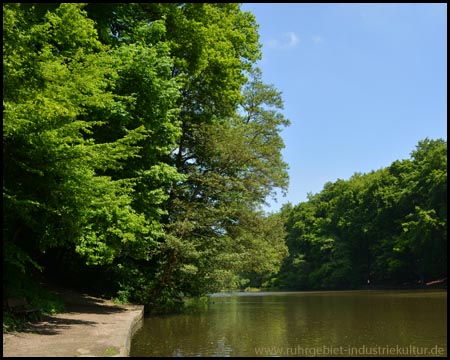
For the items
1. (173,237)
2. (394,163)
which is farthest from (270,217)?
(394,163)

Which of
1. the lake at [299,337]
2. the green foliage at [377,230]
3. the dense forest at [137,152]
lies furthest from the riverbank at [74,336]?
the green foliage at [377,230]

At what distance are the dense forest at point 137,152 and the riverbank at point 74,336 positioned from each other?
1455 millimetres

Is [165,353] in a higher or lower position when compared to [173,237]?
lower

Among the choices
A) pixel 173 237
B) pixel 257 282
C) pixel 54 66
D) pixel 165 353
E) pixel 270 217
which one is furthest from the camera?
pixel 257 282

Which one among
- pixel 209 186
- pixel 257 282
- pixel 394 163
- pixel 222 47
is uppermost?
pixel 394 163

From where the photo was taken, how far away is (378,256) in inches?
2394

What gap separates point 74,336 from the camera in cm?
1061

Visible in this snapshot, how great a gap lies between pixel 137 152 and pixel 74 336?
258 inches

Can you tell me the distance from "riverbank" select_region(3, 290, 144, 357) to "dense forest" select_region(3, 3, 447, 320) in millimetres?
1455

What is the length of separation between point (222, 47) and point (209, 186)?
6.40 meters

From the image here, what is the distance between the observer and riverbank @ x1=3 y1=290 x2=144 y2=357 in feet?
28.6

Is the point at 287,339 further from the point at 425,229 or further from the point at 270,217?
the point at 425,229

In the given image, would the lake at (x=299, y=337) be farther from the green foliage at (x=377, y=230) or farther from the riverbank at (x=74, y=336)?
the green foliage at (x=377, y=230)

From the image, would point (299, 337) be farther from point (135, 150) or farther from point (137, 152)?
point (137, 152)
